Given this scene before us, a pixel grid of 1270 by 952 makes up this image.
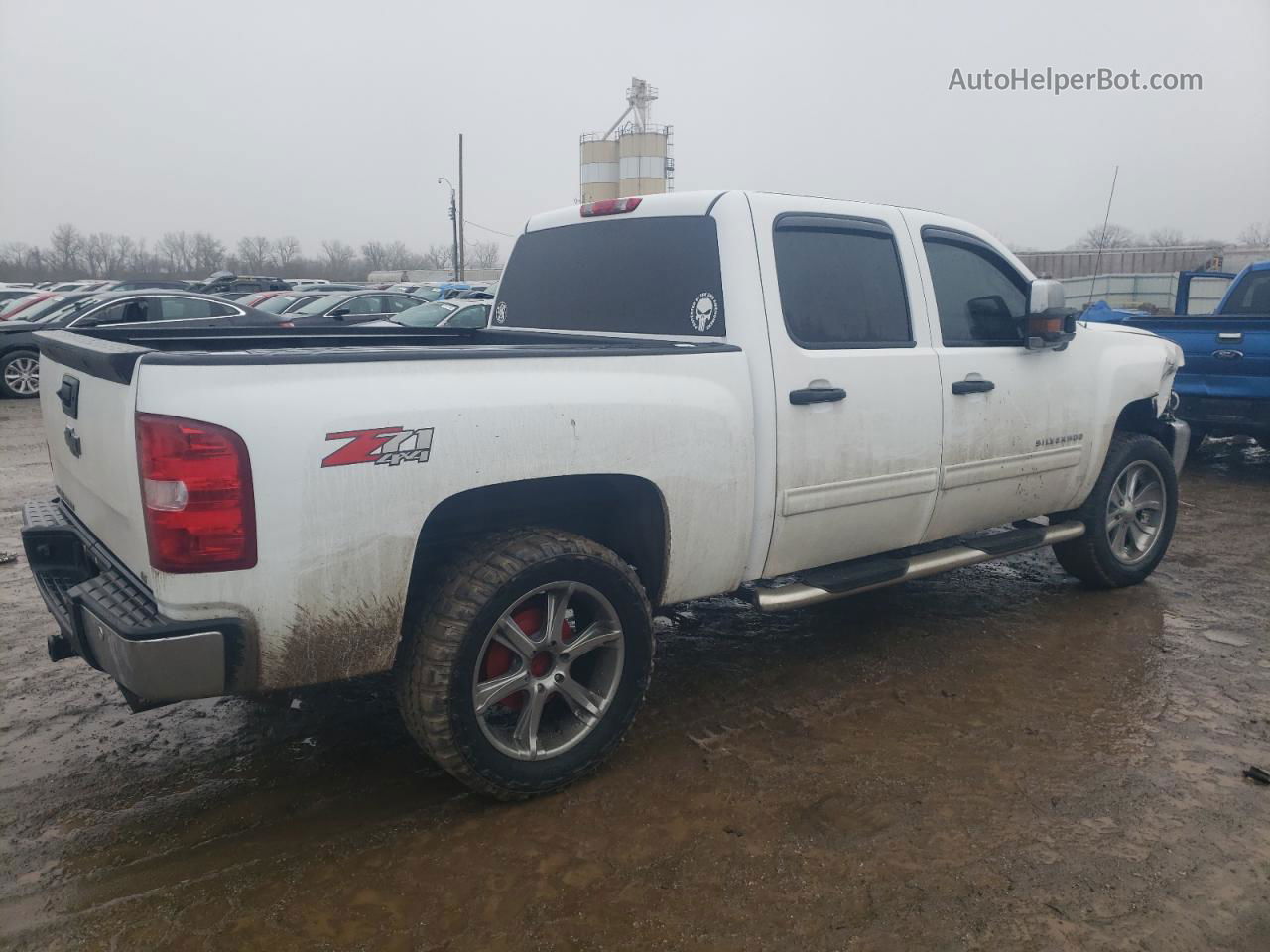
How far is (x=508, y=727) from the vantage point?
11.2 feet

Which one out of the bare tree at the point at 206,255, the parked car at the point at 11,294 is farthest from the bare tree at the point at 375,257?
the parked car at the point at 11,294

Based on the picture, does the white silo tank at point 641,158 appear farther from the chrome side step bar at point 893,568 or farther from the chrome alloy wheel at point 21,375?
the chrome side step bar at point 893,568

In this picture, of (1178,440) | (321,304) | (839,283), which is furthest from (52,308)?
(1178,440)

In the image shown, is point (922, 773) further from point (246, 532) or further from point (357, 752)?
point (246, 532)

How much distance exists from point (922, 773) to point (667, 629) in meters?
1.74

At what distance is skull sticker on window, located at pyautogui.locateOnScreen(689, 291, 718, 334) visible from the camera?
3699mm

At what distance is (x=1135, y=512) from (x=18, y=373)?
1476cm

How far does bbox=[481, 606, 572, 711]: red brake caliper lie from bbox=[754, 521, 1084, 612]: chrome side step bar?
→ 34.6 inches

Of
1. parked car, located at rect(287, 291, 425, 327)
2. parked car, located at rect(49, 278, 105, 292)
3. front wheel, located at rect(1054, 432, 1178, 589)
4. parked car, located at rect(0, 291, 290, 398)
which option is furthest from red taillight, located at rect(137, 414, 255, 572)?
parked car, located at rect(49, 278, 105, 292)

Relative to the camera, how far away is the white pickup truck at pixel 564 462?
262 cm

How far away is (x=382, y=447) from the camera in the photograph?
2746 millimetres

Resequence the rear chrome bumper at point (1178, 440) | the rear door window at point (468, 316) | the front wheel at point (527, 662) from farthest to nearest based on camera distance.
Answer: the rear door window at point (468, 316)
the rear chrome bumper at point (1178, 440)
the front wheel at point (527, 662)

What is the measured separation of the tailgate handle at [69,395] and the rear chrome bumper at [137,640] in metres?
0.44

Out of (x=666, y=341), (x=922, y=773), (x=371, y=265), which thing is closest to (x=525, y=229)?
(x=666, y=341)
